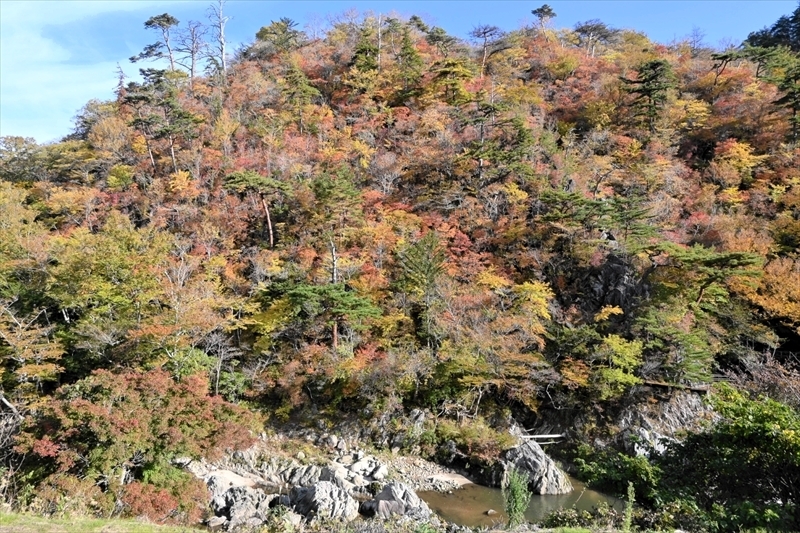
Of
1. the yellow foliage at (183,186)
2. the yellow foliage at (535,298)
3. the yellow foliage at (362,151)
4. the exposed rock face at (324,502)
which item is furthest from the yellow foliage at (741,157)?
the yellow foliage at (183,186)

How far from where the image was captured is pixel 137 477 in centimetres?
1155

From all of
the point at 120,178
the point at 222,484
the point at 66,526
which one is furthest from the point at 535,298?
the point at 120,178

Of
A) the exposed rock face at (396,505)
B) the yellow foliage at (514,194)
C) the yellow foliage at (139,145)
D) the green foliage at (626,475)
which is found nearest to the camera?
the green foliage at (626,475)

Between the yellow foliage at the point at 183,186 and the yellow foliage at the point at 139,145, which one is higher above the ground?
the yellow foliage at the point at 139,145

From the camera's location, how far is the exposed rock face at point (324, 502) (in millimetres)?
12281

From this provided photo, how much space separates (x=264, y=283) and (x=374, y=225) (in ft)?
20.4

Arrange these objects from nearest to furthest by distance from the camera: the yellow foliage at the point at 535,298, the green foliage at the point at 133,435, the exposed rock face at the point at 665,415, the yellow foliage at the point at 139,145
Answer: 1. the green foliage at the point at 133,435
2. the exposed rock face at the point at 665,415
3. the yellow foliage at the point at 535,298
4. the yellow foliage at the point at 139,145

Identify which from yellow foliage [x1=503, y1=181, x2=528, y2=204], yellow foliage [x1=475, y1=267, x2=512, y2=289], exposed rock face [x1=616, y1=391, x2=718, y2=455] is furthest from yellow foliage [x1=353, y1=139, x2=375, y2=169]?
exposed rock face [x1=616, y1=391, x2=718, y2=455]

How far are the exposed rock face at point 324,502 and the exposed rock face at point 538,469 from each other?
607cm

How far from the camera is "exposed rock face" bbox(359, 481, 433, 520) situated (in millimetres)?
12477

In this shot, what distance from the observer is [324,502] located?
12.5m

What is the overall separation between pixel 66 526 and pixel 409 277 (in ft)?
48.5

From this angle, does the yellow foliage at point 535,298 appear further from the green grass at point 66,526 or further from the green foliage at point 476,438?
the green grass at point 66,526

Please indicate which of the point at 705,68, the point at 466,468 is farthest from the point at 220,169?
the point at 705,68
